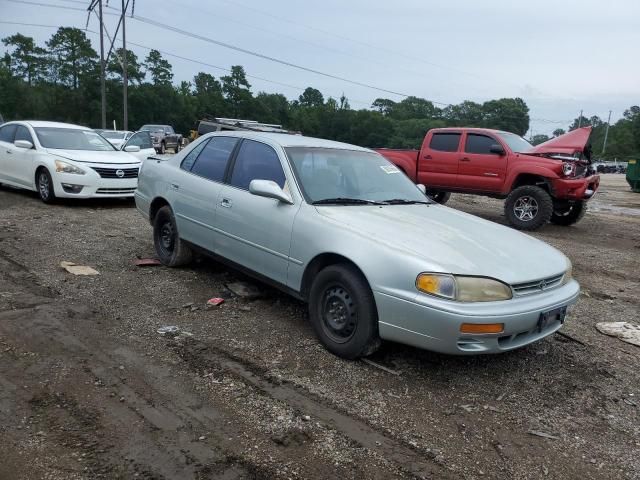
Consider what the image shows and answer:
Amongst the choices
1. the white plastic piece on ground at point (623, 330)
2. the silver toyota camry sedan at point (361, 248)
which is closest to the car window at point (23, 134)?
the silver toyota camry sedan at point (361, 248)

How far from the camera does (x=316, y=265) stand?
3.95m

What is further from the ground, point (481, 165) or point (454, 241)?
point (481, 165)

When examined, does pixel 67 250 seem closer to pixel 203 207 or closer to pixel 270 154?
pixel 203 207

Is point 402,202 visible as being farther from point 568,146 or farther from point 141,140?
point 141,140

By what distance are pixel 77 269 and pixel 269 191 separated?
271cm

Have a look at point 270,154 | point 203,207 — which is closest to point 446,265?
point 270,154

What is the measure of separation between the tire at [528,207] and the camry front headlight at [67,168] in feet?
25.8

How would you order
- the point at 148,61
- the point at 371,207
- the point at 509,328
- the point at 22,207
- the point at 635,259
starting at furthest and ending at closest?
1. the point at 148,61
2. the point at 22,207
3. the point at 635,259
4. the point at 371,207
5. the point at 509,328

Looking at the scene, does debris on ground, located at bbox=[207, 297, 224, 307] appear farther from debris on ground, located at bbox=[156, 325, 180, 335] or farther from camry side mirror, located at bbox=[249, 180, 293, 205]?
camry side mirror, located at bbox=[249, 180, 293, 205]

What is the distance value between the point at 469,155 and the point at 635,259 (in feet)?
12.7

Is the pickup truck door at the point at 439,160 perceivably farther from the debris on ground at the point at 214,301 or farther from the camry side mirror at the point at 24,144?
the camry side mirror at the point at 24,144

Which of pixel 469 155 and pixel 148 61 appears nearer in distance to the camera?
pixel 469 155

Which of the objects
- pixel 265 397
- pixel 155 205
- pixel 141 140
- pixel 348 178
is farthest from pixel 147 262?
pixel 141 140

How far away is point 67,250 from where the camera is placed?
6.43m
